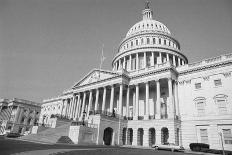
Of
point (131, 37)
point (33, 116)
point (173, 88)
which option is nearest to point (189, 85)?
point (173, 88)

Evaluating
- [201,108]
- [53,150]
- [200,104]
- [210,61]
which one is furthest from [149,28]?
[53,150]

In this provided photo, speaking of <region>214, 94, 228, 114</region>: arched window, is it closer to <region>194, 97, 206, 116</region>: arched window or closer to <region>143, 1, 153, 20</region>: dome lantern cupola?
<region>194, 97, 206, 116</region>: arched window

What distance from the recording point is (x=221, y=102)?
34.3 meters

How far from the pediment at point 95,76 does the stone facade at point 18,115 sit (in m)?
48.9

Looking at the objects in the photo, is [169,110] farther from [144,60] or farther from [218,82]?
[144,60]

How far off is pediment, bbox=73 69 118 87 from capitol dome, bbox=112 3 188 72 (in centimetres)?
1224

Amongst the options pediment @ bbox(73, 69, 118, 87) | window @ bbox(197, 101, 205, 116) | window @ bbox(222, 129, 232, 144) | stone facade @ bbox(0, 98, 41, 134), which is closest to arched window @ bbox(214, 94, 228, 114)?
window @ bbox(197, 101, 205, 116)

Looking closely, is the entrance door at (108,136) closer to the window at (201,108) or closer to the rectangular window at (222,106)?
the window at (201,108)

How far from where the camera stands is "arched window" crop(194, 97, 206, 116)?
1423 inches

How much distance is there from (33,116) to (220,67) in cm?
8756

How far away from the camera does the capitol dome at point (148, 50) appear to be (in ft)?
204

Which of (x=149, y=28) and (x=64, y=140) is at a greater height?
(x=149, y=28)

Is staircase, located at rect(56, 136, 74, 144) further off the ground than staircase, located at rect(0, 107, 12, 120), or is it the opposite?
staircase, located at rect(0, 107, 12, 120)

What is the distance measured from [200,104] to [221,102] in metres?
3.81
